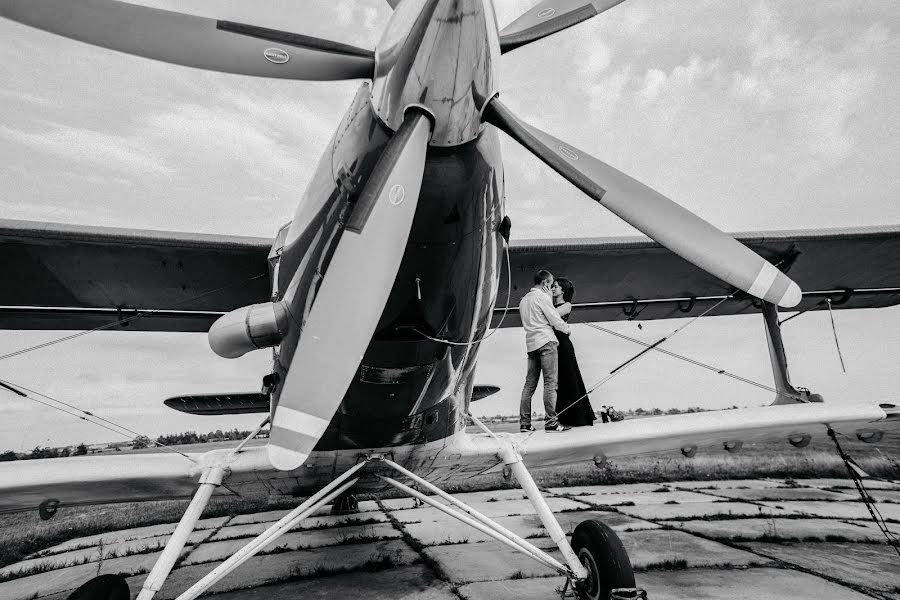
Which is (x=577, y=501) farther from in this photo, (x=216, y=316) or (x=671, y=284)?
(x=216, y=316)

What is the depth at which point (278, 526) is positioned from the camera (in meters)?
2.92

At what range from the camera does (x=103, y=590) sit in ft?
9.46

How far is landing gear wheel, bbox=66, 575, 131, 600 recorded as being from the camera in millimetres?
2785

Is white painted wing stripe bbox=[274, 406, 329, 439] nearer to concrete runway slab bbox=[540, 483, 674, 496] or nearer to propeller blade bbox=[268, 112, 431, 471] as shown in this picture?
propeller blade bbox=[268, 112, 431, 471]

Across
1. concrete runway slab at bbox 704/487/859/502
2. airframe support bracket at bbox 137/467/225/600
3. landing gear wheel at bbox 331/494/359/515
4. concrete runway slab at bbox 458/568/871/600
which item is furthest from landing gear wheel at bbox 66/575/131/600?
concrete runway slab at bbox 704/487/859/502

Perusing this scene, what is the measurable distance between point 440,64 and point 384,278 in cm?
89

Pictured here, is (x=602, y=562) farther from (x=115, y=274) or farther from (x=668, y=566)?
(x=115, y=274)

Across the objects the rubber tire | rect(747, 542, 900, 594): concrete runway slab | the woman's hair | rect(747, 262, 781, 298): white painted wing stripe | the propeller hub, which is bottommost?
rect(747, 542, 900, 594): concrete runway slab

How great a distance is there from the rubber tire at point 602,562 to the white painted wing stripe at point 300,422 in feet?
6.22

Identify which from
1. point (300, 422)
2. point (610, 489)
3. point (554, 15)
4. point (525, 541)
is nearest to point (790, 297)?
point (554, 15)

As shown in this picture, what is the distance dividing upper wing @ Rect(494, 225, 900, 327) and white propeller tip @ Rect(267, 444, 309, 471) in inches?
140

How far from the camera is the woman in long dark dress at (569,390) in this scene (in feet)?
12.7

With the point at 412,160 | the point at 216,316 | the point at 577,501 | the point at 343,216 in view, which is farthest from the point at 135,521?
the point at 412,160

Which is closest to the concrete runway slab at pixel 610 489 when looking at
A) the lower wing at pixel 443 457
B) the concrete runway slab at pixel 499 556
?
the concrete runway slab at pixel 499 556
